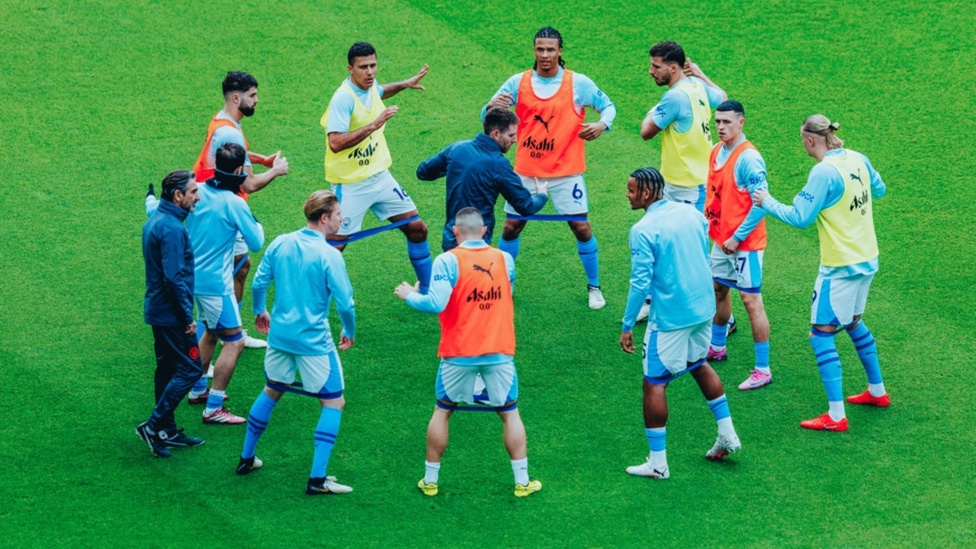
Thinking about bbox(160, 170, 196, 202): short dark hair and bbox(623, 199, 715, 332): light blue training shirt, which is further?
bbox(160, 170, 196, 202): short dark hair

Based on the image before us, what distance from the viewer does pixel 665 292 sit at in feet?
27.5

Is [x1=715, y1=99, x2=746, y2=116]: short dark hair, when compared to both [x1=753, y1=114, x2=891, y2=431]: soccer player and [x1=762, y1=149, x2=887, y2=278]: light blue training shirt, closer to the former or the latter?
[x1=753, y1=114, x2=891, y2=431]: soccer player

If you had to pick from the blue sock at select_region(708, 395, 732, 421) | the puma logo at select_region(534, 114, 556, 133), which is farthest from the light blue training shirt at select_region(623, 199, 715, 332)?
the puma logo at select_region(534, 114, 556, 133)

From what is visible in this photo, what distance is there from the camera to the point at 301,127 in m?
14.0

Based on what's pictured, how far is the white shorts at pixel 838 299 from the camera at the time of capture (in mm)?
9133

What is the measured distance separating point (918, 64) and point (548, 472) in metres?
8.72

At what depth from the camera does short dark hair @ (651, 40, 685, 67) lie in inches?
412

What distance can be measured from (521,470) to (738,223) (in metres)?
2.84

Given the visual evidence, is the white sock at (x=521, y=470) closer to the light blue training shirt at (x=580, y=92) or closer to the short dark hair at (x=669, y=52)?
the light blue training shirt at (x=580, y=92)

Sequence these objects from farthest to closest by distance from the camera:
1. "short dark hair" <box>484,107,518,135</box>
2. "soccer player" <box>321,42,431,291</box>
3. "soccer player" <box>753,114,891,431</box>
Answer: "soccer player" <box>321,42,431,291</box>, "short dark hair" <box>484,107,518,135</box>, "soccer player" <box>753,114,891,431</box>

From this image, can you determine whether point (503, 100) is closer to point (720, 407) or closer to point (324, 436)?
point (720, 407)

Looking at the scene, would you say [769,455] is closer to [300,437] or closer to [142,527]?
[300,437]

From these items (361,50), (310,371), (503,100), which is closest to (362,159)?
(361,50)

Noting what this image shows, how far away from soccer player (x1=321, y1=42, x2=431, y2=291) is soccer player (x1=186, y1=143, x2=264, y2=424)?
5.65ft
